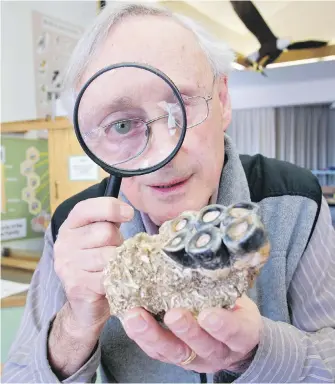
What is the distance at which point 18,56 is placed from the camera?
2.16 m

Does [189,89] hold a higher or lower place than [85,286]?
higher

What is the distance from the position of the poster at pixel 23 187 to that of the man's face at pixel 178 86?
1.61m

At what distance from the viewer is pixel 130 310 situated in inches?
21.3

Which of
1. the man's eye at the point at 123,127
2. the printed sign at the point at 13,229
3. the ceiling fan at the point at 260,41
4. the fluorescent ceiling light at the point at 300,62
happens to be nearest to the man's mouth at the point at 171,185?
the man's eye at the point at 123,127

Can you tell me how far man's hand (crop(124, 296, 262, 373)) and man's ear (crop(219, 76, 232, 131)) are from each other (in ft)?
1.54

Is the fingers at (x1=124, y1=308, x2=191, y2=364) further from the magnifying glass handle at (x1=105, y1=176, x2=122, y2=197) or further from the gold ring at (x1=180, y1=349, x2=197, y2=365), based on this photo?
the magnifying glass handle at (x1=105, y1=176, x2=122, y2=197)

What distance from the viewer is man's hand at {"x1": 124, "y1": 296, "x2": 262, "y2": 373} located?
18.6 inches

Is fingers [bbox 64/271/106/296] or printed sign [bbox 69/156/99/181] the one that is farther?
printed sign [bbox 69/156/99/181]

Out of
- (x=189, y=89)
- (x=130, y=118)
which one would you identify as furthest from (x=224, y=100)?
(x=130, y=118)

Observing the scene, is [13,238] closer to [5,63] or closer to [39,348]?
[5,63]

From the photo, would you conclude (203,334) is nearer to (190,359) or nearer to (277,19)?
(190,359)

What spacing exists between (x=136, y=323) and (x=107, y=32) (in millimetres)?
561

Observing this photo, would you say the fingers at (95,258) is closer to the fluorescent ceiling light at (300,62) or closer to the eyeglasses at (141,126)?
the eyeglasses at (141,126)

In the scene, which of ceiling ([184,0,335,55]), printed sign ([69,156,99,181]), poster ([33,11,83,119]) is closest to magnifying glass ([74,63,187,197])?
ceiling ([184,0,335,55])
